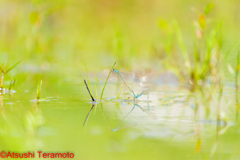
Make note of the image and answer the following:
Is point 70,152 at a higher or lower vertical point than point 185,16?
lower

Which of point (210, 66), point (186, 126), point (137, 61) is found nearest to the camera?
point (186, 126)

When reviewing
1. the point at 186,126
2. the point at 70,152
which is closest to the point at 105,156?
Result: the point at 70,152

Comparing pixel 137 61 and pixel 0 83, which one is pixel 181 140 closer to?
pixel 0 83

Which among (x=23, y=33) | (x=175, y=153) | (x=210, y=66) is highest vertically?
(x=23, y=33)

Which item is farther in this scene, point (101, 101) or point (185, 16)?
point (185, 16)

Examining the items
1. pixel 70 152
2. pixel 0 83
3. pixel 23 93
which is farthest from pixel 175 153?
pixel 0 83

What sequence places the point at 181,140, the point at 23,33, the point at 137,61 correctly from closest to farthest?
the point at 181,140 < the point at 137,61 < the point at 23,33
